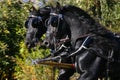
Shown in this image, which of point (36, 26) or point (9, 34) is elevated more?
point (36, 26)

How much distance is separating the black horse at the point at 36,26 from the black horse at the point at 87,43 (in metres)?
→ 0.78

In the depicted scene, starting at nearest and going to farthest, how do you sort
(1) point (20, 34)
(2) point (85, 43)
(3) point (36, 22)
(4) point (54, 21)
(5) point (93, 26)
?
(2) point (85, 43) → (5) point (93, 26) → (4) point (54, 21) → (3) point (36, 22) → (1) point (20, 34)

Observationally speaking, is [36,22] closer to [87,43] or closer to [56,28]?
[56,28]

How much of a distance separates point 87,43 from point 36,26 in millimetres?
1384

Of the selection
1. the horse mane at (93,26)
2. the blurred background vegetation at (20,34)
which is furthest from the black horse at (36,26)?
the blurred background vegetation at (20,34)

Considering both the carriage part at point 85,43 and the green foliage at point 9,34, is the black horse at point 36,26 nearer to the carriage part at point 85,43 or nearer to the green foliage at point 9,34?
the carriage part at point 85,43

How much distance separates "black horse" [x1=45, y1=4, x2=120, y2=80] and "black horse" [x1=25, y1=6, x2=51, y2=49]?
0.78m

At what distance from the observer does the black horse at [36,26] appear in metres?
7.24

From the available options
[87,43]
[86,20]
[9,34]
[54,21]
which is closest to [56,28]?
[54,21]

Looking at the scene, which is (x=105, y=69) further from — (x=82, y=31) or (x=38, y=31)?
(x=38, y=31)

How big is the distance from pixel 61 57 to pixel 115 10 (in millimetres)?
4274

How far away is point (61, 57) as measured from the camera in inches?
270

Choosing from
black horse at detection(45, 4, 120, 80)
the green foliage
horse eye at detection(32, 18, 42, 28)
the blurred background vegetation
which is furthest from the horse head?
the green foliage

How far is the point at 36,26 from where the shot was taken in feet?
23.9
